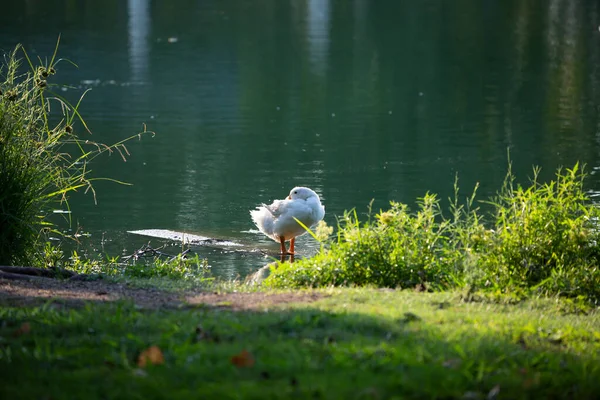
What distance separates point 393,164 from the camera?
56.9 feet

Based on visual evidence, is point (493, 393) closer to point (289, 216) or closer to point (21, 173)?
point (21, 173)

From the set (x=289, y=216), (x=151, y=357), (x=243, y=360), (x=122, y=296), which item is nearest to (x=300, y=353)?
(x=243, y=360)

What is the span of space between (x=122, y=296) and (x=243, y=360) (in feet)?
7.84

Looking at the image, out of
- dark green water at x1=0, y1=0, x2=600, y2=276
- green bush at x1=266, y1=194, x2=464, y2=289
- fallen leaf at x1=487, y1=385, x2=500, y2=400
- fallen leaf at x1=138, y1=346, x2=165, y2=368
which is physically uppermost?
fallen leaf at x1=138, y1=346, x2=165, y2=368

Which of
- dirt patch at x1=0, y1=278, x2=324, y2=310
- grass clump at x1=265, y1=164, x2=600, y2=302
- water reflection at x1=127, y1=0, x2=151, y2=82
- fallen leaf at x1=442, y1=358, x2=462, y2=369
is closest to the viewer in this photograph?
fallen leaf at x1=442, y1=358, x2=462, y2=369

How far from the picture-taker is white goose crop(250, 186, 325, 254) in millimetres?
11297

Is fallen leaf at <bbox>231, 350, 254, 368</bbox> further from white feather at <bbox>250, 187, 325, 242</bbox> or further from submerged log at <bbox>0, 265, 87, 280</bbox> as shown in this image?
white feather at <bbox>250, 187, 325, 242</bbox>

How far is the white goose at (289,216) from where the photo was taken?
37.1 ft

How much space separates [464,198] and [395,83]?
15.1 m

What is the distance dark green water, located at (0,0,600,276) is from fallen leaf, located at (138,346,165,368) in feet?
17.4

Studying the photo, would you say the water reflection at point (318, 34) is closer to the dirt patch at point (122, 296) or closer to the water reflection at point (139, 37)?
the water reflection at point (139, 37)

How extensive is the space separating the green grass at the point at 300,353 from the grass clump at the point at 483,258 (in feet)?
4.56

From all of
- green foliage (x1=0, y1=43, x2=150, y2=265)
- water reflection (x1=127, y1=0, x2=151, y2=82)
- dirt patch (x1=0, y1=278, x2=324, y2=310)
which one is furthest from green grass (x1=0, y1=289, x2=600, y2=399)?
water reflection (x1=127, y1=0, x2=151, y2=82)

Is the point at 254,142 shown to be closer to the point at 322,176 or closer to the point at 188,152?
the point at 188,152
